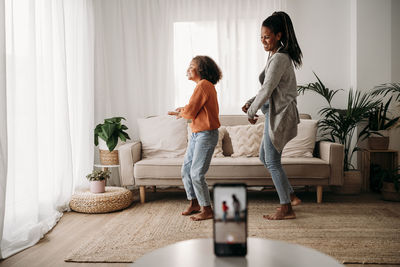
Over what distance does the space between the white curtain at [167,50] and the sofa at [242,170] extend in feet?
3.19

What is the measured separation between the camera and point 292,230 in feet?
7.62

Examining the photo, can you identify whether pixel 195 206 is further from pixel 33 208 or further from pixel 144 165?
pixel 33 208

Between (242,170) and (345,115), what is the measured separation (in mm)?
1377

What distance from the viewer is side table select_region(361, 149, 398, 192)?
3485mm

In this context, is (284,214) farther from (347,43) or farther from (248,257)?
(347,43)

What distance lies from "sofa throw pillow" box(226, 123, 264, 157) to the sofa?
133mm

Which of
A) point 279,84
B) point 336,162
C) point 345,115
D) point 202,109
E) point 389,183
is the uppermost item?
point 279,84

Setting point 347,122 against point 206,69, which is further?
point 347,122

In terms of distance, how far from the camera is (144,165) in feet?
10.2

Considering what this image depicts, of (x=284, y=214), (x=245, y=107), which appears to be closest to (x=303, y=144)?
(x=284, y=214)

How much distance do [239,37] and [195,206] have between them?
2.08 meters

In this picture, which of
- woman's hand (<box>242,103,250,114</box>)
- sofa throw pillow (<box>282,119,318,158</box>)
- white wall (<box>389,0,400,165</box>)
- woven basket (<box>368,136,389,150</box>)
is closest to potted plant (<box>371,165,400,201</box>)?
woven basket (<box>368,136,389,150</box>)

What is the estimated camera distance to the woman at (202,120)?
97.5 inches

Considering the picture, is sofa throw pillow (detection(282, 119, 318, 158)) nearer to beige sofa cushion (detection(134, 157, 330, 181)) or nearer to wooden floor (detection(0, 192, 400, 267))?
beige sofa cushion (detection(134, 157, 330, 181))
